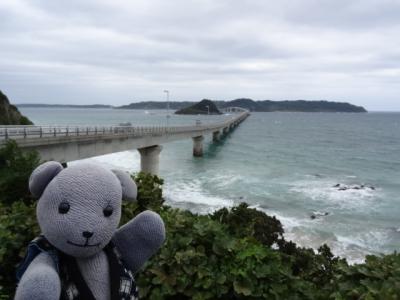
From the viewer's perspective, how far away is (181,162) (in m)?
47.2

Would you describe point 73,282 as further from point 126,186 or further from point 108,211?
point 126,186

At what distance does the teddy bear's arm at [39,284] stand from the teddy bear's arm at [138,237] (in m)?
0.72

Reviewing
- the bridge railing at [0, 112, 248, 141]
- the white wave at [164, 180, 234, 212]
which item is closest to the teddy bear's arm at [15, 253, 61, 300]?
the bridge railing at [0, 112, 248, 141]

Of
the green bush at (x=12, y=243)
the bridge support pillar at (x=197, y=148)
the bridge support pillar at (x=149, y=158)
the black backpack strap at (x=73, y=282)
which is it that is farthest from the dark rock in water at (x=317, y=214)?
the bridge support pillar at (x=197, y=148)

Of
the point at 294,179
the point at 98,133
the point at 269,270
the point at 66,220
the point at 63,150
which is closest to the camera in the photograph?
the point at 66,220

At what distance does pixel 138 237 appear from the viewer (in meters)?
3.32

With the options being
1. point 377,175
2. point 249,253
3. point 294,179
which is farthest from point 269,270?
point 377,175

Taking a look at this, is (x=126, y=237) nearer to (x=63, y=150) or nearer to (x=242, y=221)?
(x=242, y=221)

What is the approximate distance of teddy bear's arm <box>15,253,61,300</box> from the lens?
96.5 inches

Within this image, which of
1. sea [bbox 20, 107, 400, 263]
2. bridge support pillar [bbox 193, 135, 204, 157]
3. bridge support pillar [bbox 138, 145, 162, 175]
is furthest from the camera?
bridge support pillar [bbox 193, 135, 204, 157]

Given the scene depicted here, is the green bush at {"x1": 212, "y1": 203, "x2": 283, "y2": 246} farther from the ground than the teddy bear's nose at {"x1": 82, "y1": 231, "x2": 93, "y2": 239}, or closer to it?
closer to it

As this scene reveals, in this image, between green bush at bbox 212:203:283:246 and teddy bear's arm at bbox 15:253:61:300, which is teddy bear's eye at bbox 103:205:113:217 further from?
green bush at bbox 212:203:283:246

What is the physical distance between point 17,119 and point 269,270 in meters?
44.7

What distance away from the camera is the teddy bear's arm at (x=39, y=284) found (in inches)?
96.5
